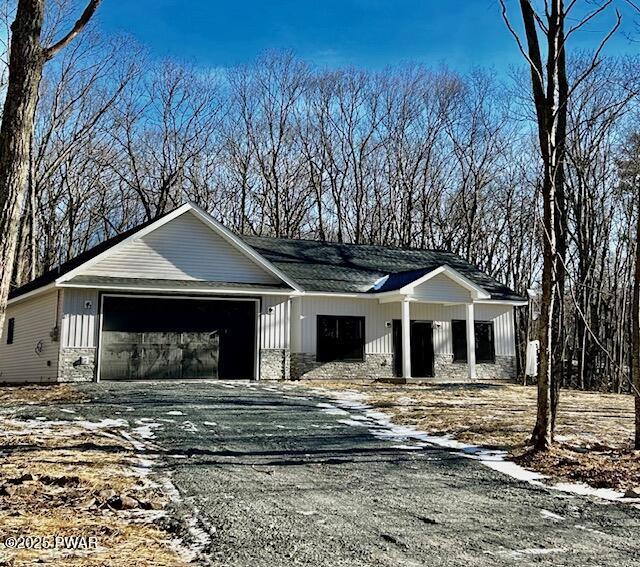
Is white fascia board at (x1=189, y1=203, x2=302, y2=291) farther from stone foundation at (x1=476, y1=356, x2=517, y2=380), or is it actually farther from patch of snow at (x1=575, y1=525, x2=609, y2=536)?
patch of snow at (x1=575, y1=525, x2=609, y2=536)

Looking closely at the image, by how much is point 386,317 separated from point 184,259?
6977 mm

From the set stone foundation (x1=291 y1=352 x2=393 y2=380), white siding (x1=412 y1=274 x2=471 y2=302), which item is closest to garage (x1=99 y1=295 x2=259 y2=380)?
stone foundation (x1=291 y1=352 x2=393 y2=380)

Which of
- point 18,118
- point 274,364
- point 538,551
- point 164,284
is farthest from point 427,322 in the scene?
point 18,118

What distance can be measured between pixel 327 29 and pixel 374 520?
45.7 ft

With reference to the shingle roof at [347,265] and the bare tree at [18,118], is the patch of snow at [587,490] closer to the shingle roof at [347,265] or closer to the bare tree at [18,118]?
the bare tree at [18,118]

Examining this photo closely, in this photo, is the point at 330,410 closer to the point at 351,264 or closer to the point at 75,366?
the point at 75,366

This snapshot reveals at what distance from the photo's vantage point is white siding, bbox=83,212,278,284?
16.5m

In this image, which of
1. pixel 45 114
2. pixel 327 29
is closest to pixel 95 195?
pixel 45 114

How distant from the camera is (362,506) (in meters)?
5.18

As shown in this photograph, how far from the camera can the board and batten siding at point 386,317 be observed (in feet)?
62.6

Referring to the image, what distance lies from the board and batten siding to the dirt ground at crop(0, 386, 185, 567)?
1079 centimetres

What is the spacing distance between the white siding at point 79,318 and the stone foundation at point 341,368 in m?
6.03

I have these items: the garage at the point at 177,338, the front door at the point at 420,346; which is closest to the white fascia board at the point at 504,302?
the front door at the point at 420,346

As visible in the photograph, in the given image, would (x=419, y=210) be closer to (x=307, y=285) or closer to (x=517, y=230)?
(x=517, y=230)
